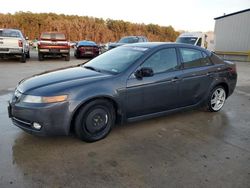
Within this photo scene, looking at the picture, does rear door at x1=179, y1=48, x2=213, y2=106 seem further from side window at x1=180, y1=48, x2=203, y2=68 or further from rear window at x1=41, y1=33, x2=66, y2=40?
rear window at x1=41, y1=33, x2=66, y2=40

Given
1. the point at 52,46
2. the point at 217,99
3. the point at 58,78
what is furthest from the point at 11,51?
the point at 217,99

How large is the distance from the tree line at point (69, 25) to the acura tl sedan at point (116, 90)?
43.9 m

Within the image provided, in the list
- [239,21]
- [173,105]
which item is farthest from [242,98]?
[239,21]

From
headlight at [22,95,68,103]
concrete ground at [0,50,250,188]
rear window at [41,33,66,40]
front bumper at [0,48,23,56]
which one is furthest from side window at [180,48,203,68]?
rear window at [41,33,66,40]

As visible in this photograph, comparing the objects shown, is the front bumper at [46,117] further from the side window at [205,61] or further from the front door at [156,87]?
Answer: the side window at [205,61]

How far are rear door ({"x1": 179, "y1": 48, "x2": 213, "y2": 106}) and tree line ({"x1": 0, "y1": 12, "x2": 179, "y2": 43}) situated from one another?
43809 millimetres

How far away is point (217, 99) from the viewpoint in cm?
571

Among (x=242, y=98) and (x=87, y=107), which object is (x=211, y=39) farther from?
(x=87, y=107)

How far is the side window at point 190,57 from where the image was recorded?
4.90m

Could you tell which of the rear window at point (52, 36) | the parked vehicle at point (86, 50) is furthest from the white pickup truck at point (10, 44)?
the parked vehicle at point (86, 50)

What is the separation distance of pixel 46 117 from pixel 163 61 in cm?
229

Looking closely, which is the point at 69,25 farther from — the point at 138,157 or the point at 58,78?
the point at 138,157

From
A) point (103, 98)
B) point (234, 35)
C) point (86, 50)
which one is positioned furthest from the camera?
point (234, 35)

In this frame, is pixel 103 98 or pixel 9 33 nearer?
pixel 103 98
